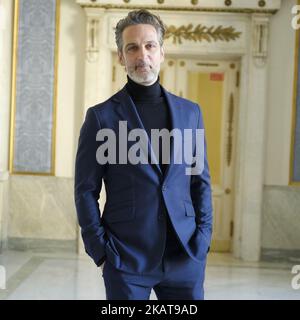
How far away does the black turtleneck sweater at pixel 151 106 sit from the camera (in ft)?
6.90

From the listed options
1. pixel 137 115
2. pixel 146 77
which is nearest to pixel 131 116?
pixel 137 115

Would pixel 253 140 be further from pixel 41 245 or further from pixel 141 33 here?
pixel 141 33

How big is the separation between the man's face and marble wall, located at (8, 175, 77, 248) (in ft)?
13.7

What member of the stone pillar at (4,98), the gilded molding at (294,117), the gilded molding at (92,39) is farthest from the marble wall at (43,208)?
the gilded molding at (294,117)

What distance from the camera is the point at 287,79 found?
5.94 metres

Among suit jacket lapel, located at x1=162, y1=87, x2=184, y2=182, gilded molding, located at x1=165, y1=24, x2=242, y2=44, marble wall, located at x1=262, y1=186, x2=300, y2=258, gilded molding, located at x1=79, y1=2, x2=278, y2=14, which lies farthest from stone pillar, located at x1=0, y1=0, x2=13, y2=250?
suit jacket lapel, located at x1=162, y1=87, x2=184, y2=182

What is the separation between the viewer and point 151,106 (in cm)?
214

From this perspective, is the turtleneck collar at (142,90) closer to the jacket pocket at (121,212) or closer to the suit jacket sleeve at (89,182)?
the suit jacket sleeve at (89,182)

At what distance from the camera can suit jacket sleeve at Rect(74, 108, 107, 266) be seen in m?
2.06

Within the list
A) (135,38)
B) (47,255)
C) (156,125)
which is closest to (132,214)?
(156,125)

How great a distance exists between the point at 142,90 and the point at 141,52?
0.17 metres

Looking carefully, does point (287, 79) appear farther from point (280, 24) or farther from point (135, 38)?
point (135, 38)

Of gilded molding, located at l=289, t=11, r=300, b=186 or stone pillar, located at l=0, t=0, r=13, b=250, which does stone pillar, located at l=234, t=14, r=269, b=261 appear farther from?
stone pillar, located at l=0, t=0, r=13, b=250

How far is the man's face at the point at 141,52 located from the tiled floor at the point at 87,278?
2725mm
